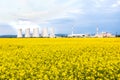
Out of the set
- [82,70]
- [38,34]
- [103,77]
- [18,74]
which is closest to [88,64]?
[82,70]

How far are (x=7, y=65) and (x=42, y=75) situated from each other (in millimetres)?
2735

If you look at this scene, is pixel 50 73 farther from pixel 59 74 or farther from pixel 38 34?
pixel 38 34

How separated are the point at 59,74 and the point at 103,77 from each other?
133 centimetres

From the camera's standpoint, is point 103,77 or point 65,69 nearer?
point 103,77

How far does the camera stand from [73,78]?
1043 cm

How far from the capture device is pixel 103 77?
10867 mm

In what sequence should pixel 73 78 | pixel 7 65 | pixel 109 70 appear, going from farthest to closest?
pixel 7 65, pixel 109 70, pixel 73 78

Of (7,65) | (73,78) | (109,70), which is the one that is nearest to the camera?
(73,78)

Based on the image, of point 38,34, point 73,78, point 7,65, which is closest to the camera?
point 73,78

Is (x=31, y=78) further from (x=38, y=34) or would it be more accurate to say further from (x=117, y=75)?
(x=38, y=34)

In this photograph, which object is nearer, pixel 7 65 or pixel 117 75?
pixel 117 75

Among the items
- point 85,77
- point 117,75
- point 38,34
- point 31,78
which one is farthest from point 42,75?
point 38,34

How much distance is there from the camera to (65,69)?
39.4ft

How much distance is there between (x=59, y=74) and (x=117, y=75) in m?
1.76
